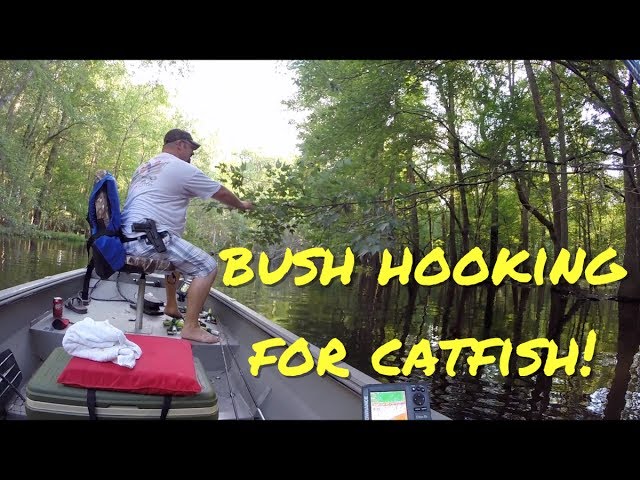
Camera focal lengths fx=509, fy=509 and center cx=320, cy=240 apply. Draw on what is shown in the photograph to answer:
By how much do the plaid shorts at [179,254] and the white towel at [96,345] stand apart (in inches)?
35.9

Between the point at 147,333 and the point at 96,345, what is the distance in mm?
1336

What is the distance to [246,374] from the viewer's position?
8.67 ft

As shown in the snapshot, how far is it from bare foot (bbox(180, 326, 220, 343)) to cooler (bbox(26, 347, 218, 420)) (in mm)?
1041

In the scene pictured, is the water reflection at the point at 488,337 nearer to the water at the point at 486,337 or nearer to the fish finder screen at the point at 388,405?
the water at the point at 486,337

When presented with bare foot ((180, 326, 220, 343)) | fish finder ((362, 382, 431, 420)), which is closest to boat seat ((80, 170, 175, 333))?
bare foot ((180, 326, 220, 343))

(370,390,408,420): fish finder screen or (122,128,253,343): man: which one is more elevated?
(122,128,253,343): man

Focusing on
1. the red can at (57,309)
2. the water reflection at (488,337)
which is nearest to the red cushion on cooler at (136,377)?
the red can at (57,309)

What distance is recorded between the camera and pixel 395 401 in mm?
1573

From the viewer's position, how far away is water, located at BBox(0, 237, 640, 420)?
171 inches

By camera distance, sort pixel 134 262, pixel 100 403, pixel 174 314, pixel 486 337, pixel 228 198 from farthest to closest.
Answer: pixel 486 337
pixel 174 314
pixel 228 198
pixel 134 262
pixel 100 403

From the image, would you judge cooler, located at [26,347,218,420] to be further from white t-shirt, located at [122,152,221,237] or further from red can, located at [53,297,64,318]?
red can, located at [53,297,64,318]

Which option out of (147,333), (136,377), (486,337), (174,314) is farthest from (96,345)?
(486,337)

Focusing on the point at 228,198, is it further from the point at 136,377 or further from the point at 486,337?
the point at 486,337

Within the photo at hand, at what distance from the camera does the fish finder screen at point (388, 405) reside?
5.12ft
